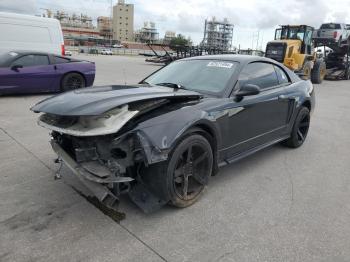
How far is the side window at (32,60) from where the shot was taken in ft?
27.6

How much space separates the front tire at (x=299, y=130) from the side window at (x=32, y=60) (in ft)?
22.1

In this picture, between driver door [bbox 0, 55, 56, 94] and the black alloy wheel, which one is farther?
driver door [bbox 0, 55, 56, 94]

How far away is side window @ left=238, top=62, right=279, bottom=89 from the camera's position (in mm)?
4004

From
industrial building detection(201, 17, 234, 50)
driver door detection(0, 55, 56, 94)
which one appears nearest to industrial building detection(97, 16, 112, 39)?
industrial building detection(201, 17, 234, 50)

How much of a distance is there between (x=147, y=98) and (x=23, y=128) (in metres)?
3.67

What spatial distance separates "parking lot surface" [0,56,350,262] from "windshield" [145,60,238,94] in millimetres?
1156

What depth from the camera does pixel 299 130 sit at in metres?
5.44

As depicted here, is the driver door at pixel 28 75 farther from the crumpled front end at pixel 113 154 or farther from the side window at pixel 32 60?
the crumpled front end at pixel 113 154

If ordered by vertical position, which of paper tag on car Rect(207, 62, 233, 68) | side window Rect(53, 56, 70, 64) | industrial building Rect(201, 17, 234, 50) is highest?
industrial building Rect(201, 17, 234, 50)

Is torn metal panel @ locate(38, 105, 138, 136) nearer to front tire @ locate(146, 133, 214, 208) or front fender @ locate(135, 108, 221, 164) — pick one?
front fender @ locate(135, 108, 221, 164)

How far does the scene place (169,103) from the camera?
10.5 ft

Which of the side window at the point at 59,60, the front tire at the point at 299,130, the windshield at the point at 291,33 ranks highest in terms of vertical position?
the windshield at the point at 291,33

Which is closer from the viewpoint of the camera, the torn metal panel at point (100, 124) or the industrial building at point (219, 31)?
the torn metal panel at point (100, 124)

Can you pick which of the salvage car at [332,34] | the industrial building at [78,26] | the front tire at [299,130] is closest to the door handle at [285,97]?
the front tire at [299,130]
